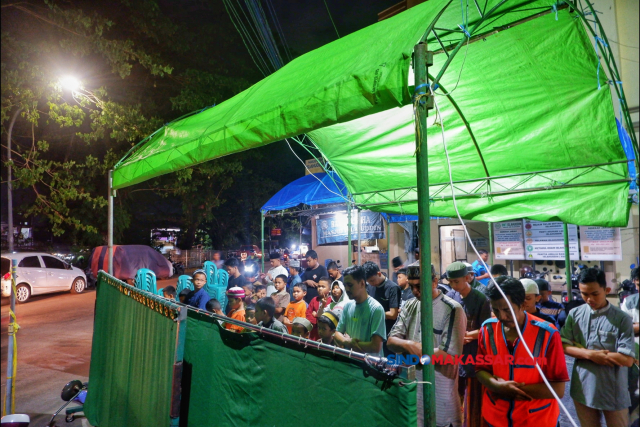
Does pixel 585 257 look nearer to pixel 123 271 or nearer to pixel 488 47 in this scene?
pixel 488 47

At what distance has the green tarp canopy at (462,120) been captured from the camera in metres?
2.96

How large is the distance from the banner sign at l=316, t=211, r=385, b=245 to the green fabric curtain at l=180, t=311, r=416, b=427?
7772 millimetres

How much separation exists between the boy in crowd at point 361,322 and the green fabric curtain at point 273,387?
1.44 m

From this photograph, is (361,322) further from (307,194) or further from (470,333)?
(307,194)

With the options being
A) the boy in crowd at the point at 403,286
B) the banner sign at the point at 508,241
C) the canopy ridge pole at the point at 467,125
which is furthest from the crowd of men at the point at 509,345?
the banner sign at the point at 508,241

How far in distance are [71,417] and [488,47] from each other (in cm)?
695

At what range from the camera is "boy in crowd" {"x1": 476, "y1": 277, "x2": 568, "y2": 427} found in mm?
2855

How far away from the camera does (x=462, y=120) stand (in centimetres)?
515

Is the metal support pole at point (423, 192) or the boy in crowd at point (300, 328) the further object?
the boy in crowd at point (300, 328)

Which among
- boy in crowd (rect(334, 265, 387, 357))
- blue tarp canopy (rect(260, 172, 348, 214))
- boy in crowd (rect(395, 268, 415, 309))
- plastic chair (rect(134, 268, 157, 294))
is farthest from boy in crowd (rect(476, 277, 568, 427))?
blue tarp canopy (rect(260, 172, 348, 214))

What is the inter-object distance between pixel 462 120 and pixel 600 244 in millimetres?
4683

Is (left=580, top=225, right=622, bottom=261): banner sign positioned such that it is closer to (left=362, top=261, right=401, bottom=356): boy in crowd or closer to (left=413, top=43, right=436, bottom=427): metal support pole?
(left=362, top=261, right=401, bottom=356): boy in crowd

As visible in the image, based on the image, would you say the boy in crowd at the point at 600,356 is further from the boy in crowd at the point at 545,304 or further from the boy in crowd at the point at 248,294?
the boy in crowd at the point at 248,294

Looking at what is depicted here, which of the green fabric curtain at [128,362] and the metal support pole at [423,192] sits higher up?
Result: the metal support pole at [423,192]
